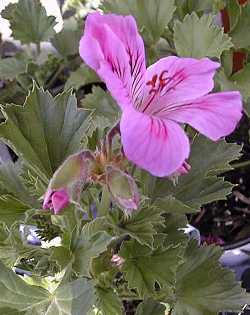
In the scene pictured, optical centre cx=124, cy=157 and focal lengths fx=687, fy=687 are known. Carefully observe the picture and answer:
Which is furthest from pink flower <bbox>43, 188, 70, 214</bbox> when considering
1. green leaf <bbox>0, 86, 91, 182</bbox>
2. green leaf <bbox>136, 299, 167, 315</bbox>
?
green leaf <bbox>136, 299, 167, 315</bbox>

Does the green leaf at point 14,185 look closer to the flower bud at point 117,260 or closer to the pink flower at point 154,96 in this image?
the flower bud at point 117,260

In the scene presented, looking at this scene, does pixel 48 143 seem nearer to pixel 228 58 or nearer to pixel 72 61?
pixel 228 58

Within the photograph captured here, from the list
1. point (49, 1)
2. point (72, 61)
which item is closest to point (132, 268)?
point (72, 61)

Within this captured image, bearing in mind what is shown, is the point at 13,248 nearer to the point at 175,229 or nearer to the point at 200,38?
the point at 175,229

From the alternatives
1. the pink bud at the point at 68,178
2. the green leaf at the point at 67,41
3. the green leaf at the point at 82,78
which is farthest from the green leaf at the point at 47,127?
the green leaf at the point at 67,41

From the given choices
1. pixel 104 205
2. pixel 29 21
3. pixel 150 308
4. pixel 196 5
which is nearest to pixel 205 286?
pixel 150 308
